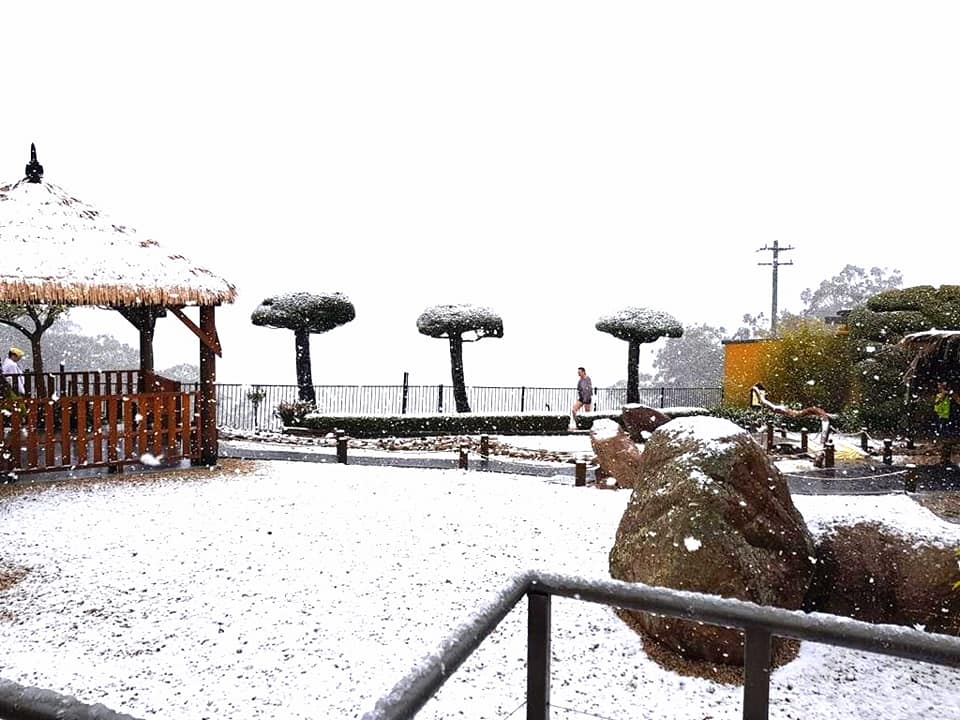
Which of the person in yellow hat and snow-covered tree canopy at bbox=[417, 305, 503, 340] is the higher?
snow-covered tree canopy at bbox=[417, 305, 503, 340]

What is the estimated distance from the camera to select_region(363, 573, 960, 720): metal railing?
4.55ft

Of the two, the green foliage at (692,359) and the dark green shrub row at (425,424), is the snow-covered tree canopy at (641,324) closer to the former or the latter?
the dark green shrub row at (425,424)

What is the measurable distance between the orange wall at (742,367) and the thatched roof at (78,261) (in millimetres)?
18778

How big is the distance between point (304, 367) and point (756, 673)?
20480 millimetres

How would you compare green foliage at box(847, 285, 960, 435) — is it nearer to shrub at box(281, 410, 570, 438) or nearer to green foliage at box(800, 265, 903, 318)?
shrub at box(281, 410, 570, 438)

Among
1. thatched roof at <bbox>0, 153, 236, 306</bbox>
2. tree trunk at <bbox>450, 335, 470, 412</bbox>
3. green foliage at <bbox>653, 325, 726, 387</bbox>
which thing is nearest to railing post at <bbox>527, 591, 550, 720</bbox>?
thatched roof at <bbox>0, 153, 236, 306</bbox>

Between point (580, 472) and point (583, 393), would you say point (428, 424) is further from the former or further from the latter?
point (580, 472)

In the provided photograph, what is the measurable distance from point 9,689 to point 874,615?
5.71m

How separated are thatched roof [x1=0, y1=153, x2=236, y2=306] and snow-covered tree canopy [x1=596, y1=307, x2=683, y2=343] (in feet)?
49.4

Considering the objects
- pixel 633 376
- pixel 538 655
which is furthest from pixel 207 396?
pixel 633 376

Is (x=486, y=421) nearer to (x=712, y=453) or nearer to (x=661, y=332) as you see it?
(x=661, y=332)

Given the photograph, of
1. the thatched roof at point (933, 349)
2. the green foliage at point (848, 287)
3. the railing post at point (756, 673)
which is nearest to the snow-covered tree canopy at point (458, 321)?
the thatched roof at point (933, 349)

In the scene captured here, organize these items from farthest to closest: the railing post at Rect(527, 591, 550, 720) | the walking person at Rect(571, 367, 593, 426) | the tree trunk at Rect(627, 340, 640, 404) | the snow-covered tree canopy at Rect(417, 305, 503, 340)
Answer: the tree trunk at Rect(627, 340, 640, 404) < the snow-covered tree canopy at Rect(417, 305, 503, 340) < the walking person at Rect(571, 367, 593, 426) < the railing post at Rect(527, 591, 550, 720)

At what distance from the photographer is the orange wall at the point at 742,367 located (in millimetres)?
23312
